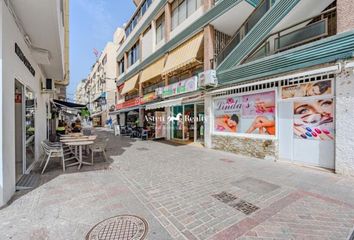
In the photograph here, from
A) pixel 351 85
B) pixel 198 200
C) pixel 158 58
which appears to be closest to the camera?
pixel 198 200

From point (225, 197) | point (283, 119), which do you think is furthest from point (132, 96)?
point (225, 197)

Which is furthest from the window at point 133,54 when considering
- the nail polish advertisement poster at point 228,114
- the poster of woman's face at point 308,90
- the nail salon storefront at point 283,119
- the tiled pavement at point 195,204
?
the tiled pavement at point 195,204

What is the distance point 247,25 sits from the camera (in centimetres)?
905

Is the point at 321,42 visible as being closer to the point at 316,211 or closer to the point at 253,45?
the point at 253,45

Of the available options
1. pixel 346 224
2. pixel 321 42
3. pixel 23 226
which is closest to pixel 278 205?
pixel 346 224

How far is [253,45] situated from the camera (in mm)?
8086

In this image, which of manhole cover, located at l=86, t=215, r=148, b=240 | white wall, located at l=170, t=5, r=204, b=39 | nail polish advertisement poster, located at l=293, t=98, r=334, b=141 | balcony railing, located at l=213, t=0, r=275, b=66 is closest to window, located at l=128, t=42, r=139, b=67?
white wall, located at l=170, t=5, r=204, b=39

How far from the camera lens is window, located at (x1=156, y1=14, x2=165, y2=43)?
635 inches

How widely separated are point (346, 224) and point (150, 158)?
6564 mm

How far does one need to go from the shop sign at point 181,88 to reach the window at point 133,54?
928 cm

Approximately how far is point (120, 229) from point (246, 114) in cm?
726

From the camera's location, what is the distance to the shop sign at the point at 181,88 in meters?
11.1

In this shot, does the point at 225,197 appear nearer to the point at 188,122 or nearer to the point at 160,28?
the point at 188,122

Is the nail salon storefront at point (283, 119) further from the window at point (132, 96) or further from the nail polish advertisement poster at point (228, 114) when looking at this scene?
the window at point (132, 96)
